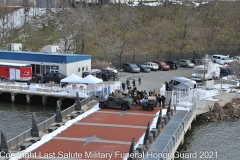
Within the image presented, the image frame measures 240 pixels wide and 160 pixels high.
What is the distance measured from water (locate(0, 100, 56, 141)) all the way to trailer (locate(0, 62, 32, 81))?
16.0ft

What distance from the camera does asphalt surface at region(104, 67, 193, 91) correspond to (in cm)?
4963

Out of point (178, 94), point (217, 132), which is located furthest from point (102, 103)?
point (217, 132)

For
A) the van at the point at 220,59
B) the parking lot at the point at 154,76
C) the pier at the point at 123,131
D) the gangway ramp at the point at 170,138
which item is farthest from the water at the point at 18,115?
the van at the point at 220,59

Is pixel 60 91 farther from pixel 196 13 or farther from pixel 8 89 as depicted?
pixel 196 13

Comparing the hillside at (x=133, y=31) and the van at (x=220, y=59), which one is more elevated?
the hillside at (x=133, y=31)

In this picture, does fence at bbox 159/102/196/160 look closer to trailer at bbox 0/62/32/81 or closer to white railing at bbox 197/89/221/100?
white railing at bbox 197/89/221/100

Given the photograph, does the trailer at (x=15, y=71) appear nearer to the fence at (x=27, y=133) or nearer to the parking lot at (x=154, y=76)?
the parking lot at (x=154, y=76)

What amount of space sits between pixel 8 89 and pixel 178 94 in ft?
62.6

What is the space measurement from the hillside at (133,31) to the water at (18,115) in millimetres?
23104

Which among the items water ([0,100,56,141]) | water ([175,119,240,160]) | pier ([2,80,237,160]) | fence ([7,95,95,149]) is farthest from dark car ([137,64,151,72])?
fence ([7,95,95,149])

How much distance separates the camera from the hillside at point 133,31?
243 feet

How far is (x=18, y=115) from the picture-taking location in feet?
129

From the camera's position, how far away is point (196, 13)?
93.1 meters

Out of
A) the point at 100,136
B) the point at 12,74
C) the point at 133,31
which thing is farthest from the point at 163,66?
the point at 100,136
